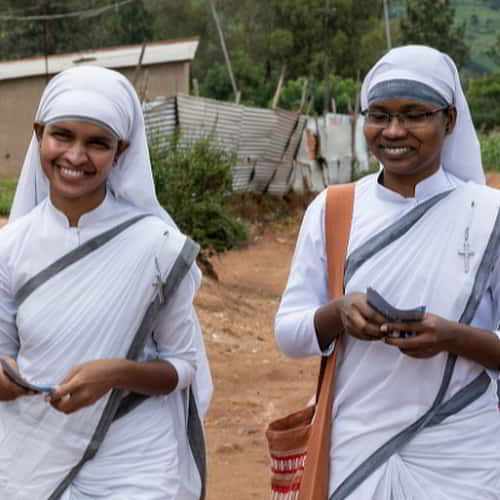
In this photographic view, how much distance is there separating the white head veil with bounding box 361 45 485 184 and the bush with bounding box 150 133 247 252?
9782 mm

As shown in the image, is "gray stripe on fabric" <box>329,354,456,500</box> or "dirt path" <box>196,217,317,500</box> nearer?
"gray stripe on fabric" <box>329,354,456,500</box>

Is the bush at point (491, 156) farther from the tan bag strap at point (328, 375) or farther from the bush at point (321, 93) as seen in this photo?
the tan bag strap at point (328, 375)

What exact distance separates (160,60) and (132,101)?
2345 centimetres

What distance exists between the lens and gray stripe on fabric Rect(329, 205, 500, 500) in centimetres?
290

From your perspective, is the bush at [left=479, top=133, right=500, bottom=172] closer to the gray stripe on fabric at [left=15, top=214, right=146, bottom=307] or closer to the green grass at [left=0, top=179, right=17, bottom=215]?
the green grass at [left=0, top=179, right=17, bottom=215]

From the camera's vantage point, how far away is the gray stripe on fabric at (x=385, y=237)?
298 cm

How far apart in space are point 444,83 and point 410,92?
10 cm

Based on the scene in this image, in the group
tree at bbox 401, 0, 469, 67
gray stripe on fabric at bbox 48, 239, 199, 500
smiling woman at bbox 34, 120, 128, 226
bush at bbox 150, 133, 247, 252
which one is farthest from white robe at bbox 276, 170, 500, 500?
tree at bbox 401, 0, 469, 67

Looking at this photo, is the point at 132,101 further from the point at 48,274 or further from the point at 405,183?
the point at 405,183

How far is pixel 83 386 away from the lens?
291 centimetres

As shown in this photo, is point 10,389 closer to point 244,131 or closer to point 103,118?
point 103,118

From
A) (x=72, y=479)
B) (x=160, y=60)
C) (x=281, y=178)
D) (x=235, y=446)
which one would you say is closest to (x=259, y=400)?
(x=235, y=446)

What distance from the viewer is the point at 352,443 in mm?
2961

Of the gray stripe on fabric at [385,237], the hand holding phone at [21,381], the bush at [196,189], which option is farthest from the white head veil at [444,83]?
the bush at [196,189]
